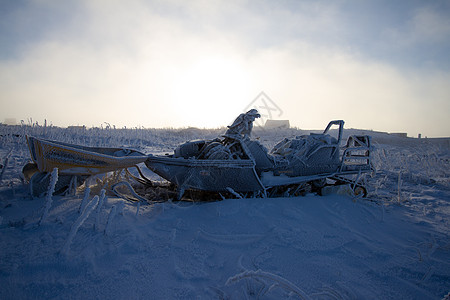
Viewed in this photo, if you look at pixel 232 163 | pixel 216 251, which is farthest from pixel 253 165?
pixel 216 251

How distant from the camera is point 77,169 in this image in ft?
11.4

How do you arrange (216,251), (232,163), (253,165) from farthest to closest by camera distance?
(253,165) < (232,163) < (216,251)

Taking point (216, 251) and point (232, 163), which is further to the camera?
point (232, 163)

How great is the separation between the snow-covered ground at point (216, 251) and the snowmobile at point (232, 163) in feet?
1.57

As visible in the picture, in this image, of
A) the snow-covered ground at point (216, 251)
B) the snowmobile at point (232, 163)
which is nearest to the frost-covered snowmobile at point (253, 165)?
the snowmobile at point (232, 163)

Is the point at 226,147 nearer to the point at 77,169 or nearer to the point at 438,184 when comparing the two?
the point at 77,169

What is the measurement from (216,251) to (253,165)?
2073mm

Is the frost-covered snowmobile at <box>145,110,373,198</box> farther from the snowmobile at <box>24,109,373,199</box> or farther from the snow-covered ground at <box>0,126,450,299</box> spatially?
the snow-covered ground at <box>0,126,450,299</box>

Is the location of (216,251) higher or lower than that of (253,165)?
lower

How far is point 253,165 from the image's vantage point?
14.0 ft

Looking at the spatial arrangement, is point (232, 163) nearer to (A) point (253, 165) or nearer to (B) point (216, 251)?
(A) point (253, 165)

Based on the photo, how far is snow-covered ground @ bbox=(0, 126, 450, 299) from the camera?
1.75 m

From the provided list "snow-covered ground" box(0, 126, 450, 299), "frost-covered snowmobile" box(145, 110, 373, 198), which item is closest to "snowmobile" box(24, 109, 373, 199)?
"frost-covered snowmobile" box(145, 110, 373, 198)

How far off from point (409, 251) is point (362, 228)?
0.71 m
